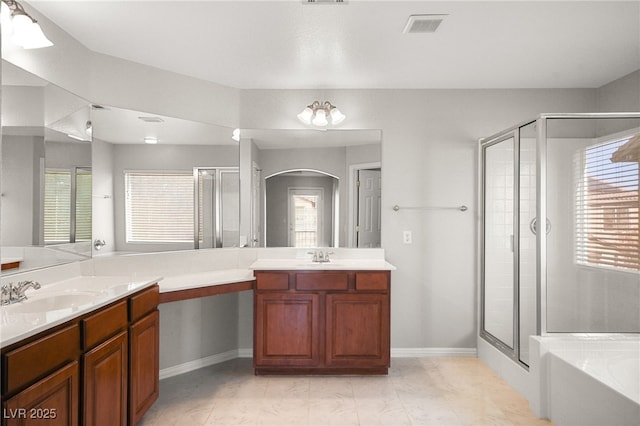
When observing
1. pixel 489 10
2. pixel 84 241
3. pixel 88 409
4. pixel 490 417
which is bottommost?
pixel 490 417

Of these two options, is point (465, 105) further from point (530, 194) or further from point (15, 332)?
point (15, 332)

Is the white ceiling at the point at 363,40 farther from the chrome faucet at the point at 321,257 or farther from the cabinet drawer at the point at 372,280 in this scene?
the cabinet drawer at the point at 372,280

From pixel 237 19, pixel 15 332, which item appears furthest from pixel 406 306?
pixel 15 332

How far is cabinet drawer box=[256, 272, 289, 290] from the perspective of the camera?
3.30m

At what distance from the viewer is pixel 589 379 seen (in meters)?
2.27

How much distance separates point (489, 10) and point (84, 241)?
9.23 ft

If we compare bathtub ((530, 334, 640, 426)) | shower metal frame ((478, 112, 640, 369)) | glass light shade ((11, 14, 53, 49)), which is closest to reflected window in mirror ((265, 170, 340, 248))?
shower metal frame ((478, 112, 640, 369))

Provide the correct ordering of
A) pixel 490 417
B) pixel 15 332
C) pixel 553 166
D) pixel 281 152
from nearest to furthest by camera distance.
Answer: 1. pixel 15 332
2. pixel 490 417
3. pixel 553 166
4. pixel 281 152

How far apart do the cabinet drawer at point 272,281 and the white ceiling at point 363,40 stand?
159cm

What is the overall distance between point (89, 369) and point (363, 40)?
240 centimetres

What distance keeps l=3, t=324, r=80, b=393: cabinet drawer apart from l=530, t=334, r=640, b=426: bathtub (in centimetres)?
248

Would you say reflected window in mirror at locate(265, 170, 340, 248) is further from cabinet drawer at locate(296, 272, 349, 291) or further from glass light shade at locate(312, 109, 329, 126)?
cabinet drawer at locate(296, 272, 349, 291)

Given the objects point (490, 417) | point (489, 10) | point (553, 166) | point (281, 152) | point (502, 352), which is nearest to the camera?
point (489, 10)

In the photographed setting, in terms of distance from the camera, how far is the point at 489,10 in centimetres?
240
